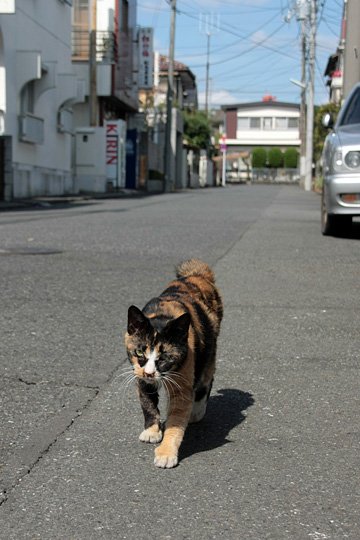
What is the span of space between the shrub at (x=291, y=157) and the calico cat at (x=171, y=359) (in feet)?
309

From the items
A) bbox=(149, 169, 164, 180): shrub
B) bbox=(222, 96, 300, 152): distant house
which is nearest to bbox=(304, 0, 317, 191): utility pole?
bbox=(149, 169, 164, 180): shrub

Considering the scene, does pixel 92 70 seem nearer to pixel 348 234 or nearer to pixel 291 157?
pixel 348 234

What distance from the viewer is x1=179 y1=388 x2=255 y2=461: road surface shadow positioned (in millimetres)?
3414

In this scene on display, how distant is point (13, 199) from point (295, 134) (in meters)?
81.3

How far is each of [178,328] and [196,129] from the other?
74.9 metres

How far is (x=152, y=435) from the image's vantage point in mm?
3340

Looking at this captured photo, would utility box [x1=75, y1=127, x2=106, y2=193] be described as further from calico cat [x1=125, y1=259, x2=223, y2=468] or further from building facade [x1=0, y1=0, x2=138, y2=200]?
calico cat [x1=125, y1=259, x2=223, y2=468]

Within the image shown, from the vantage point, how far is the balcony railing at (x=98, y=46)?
3672 cm

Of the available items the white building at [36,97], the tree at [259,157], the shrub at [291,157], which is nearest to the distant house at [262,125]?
the shrub at [291,157]

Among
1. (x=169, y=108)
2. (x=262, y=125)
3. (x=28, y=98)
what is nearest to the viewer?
(x=28, y=98)

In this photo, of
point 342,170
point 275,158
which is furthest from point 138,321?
point 275,158

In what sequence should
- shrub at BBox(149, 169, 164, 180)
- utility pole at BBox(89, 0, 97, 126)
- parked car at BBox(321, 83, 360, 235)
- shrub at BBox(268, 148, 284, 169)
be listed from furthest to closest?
shrub at BBox(268, 148, 284, 169)
shrub at BBox(149, 169, 164, 180)
utility pole at BBox(89, 0, 97, 126)
parked car at BBox(321, 83, 360, 235)

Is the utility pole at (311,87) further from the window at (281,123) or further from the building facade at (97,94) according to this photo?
the window at (281,123)

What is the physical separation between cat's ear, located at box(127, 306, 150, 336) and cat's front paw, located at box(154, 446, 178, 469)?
48 cm
